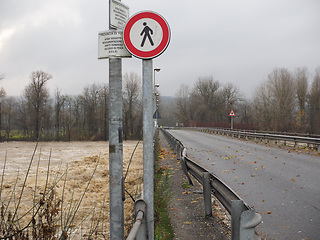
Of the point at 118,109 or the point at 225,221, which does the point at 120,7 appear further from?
the point at 225,221

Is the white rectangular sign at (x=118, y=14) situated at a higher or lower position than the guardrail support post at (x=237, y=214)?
higher

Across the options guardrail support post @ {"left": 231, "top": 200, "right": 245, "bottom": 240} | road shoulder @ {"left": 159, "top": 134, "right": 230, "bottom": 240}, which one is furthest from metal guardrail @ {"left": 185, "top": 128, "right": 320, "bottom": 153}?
guardrail support post @ {"left": 231, "top": 200, "right": 245, "bottom": 240}

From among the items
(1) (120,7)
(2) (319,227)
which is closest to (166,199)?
(2) (319,227)

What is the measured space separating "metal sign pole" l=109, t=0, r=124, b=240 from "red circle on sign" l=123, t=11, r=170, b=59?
267 mm

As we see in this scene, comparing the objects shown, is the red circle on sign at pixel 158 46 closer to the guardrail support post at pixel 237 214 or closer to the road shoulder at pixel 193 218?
the guardrail support post at pixel 237 214

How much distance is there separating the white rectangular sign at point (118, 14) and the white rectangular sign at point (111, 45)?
0.40 feet

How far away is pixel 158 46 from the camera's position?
11.3ft

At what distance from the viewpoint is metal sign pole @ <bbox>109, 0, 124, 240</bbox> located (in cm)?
334

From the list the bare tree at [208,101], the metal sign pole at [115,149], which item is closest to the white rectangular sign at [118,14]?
the metal sign pole at [115,149]

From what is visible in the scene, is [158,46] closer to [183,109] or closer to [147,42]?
[147,42]

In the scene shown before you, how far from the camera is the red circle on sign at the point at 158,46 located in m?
3.43

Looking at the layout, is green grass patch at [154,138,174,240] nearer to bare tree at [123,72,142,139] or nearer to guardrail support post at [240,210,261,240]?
guardrail support post at [240,210,261,240]

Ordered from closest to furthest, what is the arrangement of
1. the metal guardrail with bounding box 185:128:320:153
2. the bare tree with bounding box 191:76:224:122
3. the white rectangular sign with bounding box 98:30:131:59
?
the white rectangular sign with bounding box 98:30:131:59 → the metal guardrail with bounding box 185:128:320:153 → the bare tree with bounding box 191:76:224:122

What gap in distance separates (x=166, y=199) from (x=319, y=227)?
317 centimetres
